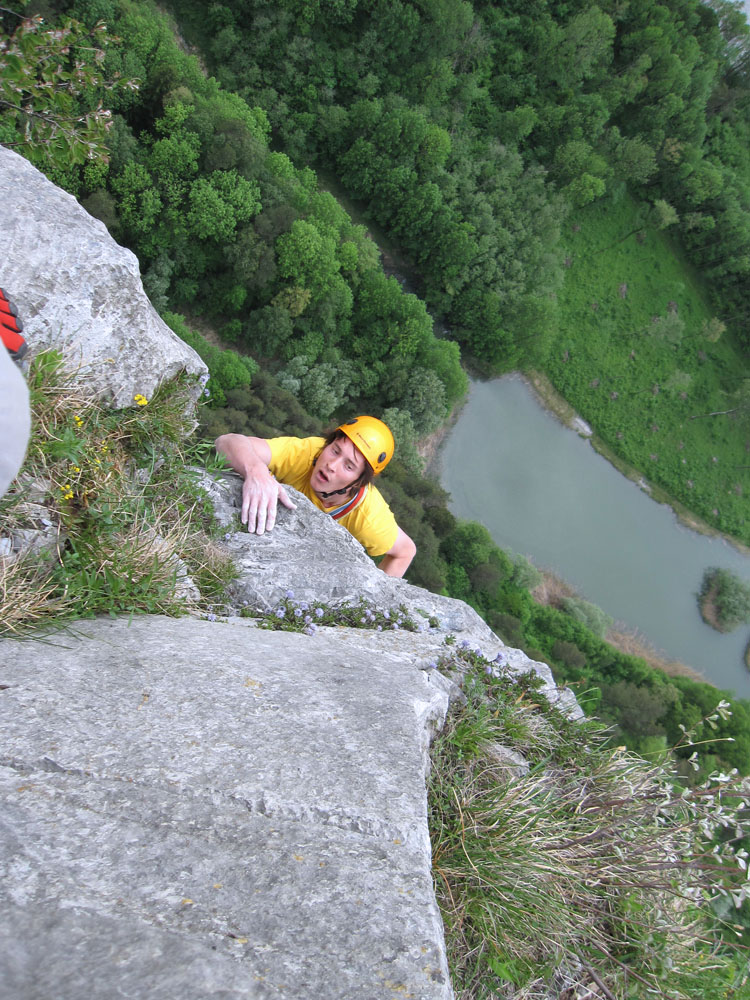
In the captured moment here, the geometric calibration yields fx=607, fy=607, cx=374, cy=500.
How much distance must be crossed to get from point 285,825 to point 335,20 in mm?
44682

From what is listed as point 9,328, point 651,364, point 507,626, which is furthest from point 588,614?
point 9,328

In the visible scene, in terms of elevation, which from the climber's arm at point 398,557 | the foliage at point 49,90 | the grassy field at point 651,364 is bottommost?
the climber's arm at point 398,557

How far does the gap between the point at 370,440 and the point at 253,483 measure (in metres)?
1.16

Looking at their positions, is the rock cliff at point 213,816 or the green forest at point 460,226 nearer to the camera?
the rock cliff at point 213,816

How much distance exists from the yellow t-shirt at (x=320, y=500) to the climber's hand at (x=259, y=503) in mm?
551

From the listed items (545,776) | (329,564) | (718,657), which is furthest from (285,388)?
(718,657)

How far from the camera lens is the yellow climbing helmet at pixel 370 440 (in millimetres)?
5625

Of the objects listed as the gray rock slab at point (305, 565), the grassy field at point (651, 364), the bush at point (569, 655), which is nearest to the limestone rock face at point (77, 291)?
the gray rock slab at point (305, 565)

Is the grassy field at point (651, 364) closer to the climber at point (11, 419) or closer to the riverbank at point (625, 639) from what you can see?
the riverbank at point (625, 639)

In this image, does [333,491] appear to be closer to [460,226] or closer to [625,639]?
[460,226]

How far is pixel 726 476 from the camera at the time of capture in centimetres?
4612

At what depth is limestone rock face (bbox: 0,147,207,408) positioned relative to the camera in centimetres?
456

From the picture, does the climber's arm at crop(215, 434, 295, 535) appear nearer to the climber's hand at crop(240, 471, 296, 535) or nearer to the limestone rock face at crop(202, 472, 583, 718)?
the climber's hand at crop(240, 471, 296, 535)

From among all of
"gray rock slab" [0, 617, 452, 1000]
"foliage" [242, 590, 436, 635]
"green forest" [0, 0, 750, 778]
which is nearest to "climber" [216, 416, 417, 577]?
"foliage" [242, 590, 436, 635]
